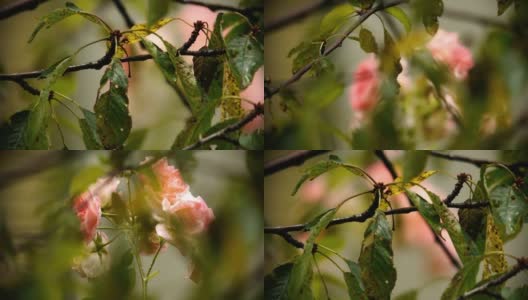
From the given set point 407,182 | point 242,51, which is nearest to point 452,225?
point 407,182

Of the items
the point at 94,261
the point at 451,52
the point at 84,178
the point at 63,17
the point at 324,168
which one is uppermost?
the point at 451,52

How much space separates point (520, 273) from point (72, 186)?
753mm

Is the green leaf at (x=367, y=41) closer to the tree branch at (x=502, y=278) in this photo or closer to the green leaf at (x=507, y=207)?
the green leaf at (x=507, y=207)

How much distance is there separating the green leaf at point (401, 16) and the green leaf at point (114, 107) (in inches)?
18.5

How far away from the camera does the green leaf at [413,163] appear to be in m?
1.12

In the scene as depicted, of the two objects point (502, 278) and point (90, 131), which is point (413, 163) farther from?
point (90, 131)

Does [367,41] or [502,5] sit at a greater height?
[502,5]

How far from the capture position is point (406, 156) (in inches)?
44.6

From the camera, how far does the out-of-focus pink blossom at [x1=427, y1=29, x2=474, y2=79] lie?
3.67ft

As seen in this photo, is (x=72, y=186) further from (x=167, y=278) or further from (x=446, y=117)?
(x=446, y=117)

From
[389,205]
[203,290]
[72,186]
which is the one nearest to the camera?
[203,290]

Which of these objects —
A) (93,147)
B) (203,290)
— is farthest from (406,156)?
(203,290)

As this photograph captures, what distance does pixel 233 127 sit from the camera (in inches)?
43.7

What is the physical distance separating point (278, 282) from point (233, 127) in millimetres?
274
